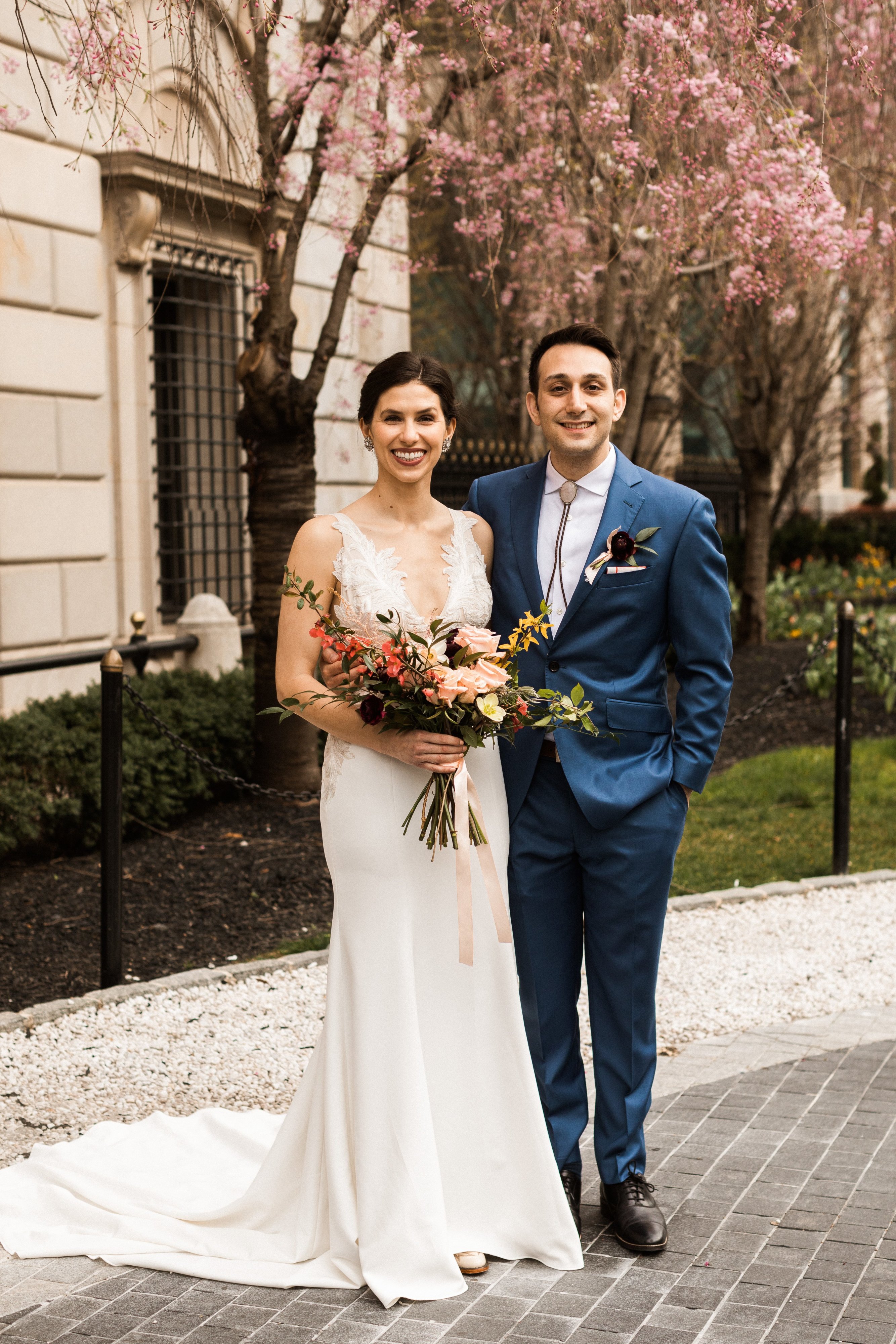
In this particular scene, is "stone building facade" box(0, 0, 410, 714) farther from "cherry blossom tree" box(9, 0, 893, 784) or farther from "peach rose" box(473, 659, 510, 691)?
"peach rose" box(473, 659, 510, 691)

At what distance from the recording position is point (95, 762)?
300 inches

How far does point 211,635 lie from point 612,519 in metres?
6.86

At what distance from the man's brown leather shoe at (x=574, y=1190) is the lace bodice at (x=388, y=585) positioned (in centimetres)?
151

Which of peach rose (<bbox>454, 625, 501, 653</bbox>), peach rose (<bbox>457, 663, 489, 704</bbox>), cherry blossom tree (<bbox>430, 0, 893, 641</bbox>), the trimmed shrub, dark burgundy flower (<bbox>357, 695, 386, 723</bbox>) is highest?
cherry blossom tree (<bbox>430, 0, 893, 641</bbox>)

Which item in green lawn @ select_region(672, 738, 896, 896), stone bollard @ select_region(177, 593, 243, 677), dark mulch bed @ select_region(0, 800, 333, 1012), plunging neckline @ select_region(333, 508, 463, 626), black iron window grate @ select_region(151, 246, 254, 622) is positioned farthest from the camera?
black iron window grate @ select_region(151, 246, 254, 622)

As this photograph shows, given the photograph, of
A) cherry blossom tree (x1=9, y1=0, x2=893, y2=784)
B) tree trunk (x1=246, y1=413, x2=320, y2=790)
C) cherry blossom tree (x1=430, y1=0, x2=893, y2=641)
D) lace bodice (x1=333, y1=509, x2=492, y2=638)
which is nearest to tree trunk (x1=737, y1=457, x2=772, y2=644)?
cherry blossom tree (x1=430, y1=0, x2=893, y2=641)

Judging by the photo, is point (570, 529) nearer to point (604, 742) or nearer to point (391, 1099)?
point (604, 742)

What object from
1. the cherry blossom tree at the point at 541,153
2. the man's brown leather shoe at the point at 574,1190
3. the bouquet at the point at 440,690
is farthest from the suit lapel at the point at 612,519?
the cherry blossom tree at the point at 541,153

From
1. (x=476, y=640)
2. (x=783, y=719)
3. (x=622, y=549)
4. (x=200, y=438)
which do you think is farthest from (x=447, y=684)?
(x=783, y=719)

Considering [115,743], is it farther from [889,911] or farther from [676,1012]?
[889,911]

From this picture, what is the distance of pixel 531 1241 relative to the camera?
3.47 metres

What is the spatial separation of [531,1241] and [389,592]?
1.69 m

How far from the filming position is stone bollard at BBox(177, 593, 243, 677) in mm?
10133

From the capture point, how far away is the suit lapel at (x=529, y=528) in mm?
3658
